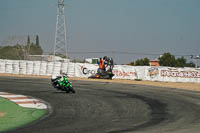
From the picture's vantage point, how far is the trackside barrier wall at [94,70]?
1220 inches

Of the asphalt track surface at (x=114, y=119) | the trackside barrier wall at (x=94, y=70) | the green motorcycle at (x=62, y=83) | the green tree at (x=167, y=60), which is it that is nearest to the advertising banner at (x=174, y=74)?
the trackside barrier wall at (x=94, y=70)

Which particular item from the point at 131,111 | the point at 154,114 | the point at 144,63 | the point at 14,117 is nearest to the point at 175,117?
the point at 154,114

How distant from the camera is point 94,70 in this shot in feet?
109

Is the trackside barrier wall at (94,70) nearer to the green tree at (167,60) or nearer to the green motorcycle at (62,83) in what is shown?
the green motorcycle at (62,83)

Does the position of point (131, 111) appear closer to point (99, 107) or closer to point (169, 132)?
point (99, 107)

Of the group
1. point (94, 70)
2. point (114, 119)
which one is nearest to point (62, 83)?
point (114, 119)

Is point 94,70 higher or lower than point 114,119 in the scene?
higher

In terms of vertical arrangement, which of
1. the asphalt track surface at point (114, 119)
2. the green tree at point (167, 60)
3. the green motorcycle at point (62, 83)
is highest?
the green tree at point (167, 60)

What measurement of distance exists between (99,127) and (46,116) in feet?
7.79

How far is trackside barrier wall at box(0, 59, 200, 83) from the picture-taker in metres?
31.0

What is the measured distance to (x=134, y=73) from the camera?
32.2m

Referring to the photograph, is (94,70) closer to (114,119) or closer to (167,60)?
(114,119)

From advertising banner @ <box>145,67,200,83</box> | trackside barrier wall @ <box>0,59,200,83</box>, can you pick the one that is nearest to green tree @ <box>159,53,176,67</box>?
trackside barrier wall @ <box>0,59,200,83</box>

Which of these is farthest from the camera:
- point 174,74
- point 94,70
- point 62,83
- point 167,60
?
point 167,60
